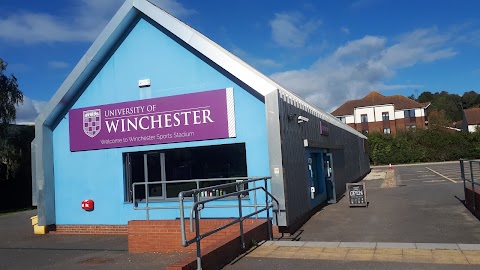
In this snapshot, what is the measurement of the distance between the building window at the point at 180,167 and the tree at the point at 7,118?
14545mm

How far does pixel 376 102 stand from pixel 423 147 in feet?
85.8

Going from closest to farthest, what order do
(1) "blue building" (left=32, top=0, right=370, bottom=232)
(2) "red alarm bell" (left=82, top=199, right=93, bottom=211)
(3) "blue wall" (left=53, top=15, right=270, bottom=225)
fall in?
(1) "blue building" (left=32, top=0, right=370, bottom=232) → (3) "blue wall" (left=53, top=15, right=270, bottom=225) → (2) "red alarm bell" (left=82, top=199, right=93, bottom=211)

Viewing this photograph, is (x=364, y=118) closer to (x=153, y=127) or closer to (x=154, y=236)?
(x=153, y=127)

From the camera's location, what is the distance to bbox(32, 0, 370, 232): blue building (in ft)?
36.4

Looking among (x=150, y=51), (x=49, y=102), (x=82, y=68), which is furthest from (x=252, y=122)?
(x=49, y=102)

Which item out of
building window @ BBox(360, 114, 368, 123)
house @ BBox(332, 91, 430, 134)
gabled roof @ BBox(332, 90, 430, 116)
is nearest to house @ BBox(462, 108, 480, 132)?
house @ BBox(332, 91, 430, 134)

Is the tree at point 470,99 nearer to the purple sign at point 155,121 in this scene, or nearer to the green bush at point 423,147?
the green bush at point 423,147

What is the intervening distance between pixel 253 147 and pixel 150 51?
425cm

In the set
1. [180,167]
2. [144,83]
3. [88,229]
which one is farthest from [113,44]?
[88,229]

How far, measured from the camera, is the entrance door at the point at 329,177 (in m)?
15.6

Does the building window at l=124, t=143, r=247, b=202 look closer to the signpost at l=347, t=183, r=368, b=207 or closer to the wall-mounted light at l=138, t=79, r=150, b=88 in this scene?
the wall-mounted light at l=138, t=79, r=150, b=88

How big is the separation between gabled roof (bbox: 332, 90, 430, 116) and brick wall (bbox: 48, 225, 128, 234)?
6870cm

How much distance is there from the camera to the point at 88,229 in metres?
12.6

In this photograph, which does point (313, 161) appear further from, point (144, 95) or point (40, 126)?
point (40, 126)
